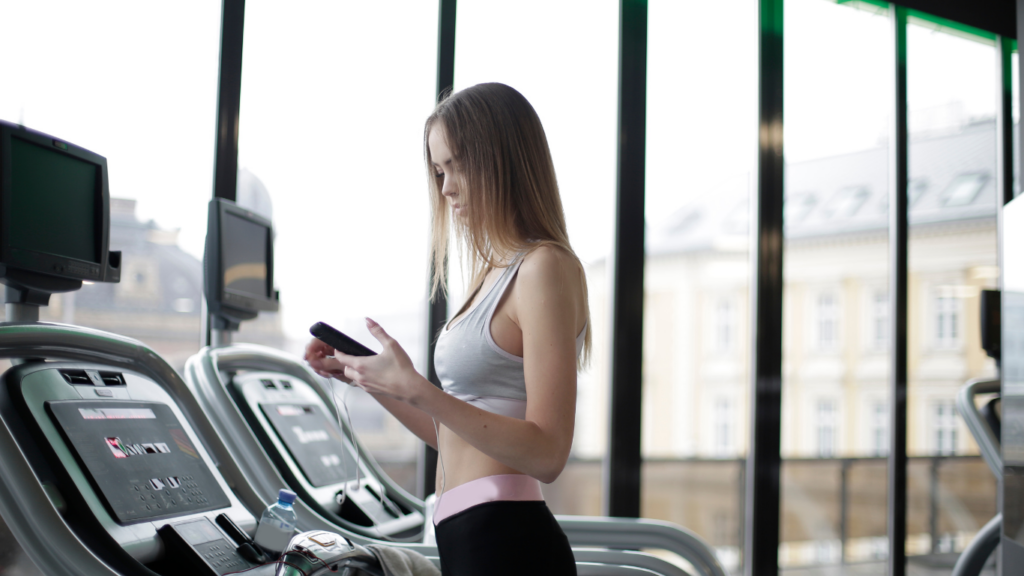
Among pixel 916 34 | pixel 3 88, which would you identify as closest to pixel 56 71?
pixel 3 88

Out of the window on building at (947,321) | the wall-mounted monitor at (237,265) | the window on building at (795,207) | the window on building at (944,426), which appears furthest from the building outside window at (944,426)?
the wall-mounted monitor at (237,265)

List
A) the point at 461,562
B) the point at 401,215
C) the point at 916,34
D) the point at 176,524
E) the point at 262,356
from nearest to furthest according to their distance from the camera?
the point at 461,562 < the point at 176,524 < the point at 262,356 < the point at 401,215 < the point at 916,34

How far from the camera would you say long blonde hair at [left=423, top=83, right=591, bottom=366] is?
1088 millimetres

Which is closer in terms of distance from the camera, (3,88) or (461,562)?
(461,562)

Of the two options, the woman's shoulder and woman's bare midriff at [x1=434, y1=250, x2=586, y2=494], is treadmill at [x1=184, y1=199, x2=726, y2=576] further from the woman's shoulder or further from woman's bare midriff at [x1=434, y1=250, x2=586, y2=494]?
the woman's shoulder

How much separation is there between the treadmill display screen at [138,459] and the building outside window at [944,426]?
457cm

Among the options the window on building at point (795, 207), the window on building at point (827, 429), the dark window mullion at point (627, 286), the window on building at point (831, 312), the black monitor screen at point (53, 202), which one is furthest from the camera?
the window on building at point (827, 429)

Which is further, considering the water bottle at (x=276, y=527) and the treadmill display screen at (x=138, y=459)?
the water bottle at (x=276, y=527)

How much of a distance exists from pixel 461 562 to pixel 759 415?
8.77 ft

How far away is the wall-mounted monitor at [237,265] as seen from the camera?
73.3 inches

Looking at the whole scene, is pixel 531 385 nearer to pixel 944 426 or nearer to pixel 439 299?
pixel 439 299

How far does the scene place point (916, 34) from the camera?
3.92 metres

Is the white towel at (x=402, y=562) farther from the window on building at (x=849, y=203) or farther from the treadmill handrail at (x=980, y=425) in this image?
the window on building at (x=849, y=203)

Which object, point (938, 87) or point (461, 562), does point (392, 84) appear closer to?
point (461, 562)
